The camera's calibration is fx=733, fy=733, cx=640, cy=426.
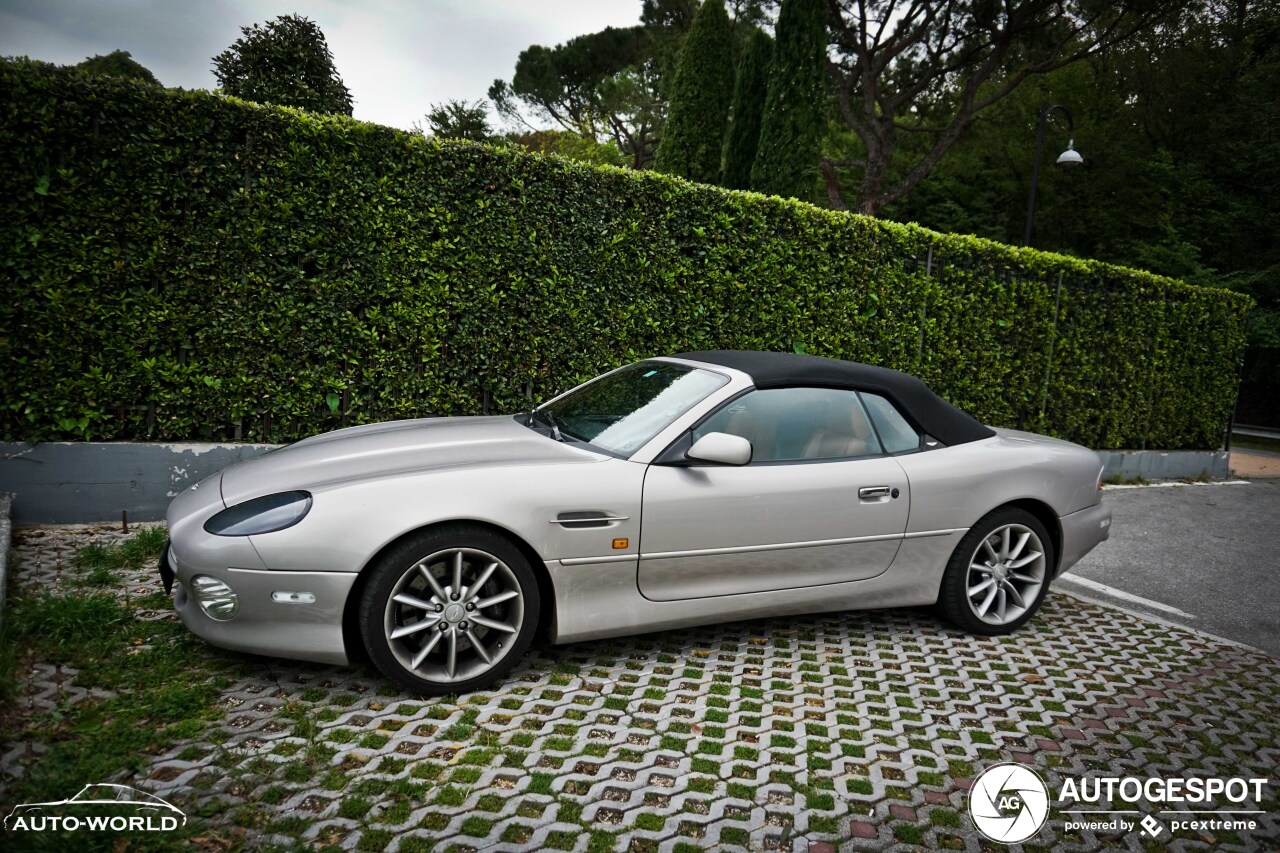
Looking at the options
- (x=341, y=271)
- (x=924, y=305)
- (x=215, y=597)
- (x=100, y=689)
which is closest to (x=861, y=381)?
(x=215, y=597)

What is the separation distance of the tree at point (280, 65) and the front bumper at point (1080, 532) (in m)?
8.37

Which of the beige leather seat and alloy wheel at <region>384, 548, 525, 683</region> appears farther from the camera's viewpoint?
the beige leather seat

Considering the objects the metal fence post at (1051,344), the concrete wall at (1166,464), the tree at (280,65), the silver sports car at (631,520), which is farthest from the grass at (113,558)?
the concrete wall at (1166,464)

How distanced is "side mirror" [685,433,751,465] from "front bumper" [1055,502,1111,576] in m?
2.20

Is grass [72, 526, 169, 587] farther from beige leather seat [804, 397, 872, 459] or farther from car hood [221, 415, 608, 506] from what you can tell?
beige leather seat [804, 397, 872, 459]

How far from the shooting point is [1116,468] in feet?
33.7

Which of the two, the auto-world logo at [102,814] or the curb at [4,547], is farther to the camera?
the curb at [4,547]

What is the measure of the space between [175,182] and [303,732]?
4.10 meters

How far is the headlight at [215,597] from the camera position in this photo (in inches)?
109

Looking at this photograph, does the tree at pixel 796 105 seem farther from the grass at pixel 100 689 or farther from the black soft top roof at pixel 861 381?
the grass at pixel 100 689

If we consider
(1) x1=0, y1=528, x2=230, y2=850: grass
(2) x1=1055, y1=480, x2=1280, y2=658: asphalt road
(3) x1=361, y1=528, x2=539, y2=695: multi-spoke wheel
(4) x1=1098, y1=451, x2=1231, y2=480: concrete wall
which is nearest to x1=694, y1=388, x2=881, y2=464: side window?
(3) x1=361, y1=528, x2=539, y2=695: multi-spoke wheel

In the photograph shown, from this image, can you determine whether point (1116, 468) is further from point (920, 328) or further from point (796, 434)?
point (796, 434)

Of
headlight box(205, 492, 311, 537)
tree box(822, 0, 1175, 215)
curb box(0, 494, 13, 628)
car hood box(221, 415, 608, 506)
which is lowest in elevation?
curb box(0, 494, 13, 628)

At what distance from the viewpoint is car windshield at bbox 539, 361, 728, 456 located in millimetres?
3496
